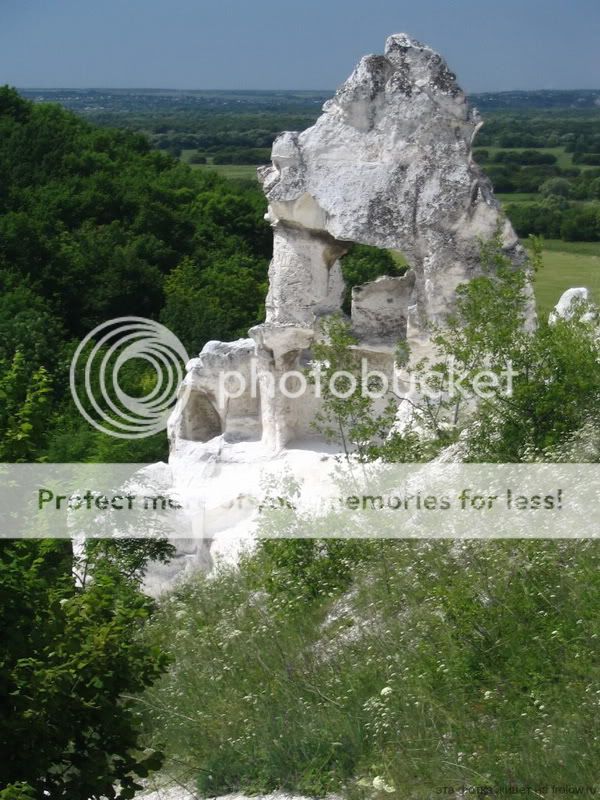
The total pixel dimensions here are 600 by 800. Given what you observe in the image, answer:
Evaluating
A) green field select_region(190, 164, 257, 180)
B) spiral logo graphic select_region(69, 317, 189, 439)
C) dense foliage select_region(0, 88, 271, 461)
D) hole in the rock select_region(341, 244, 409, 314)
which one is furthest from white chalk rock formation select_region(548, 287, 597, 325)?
green field select_region(190, 164, 257, 180)

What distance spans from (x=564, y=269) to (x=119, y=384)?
11.4m

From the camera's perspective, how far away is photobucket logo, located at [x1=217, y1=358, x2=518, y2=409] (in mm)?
14375

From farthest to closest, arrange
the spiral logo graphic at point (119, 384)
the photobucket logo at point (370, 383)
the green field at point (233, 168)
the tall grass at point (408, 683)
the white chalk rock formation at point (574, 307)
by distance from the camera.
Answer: the green field at point (233, 168)
the spiral logo graphic at point (119, 384)
the white chalk rock formation at point (574, 307)
the photobucket logo at point (370, 383)
the tall grass at point (408, 683)

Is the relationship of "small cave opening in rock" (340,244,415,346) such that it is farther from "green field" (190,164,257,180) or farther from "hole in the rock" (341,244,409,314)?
"green field" (190,164,257,180)

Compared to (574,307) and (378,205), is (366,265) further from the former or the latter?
(574,307)

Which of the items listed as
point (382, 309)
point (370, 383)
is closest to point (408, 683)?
point (370, 383)

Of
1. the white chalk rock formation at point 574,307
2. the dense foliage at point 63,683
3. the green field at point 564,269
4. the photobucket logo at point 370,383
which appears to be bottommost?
the dense foliage at point 63,683

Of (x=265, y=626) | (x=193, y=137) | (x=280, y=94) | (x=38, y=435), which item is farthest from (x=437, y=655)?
(x=280, y=94)

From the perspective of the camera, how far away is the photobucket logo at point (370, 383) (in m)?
14.4

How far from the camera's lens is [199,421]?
61.8 ft

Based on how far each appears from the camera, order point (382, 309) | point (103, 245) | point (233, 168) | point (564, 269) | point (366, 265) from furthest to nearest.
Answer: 1. point (233, 168)
2. point (103, 245)
3. point (366, 265)
4. point (564, 269)
5. point (382, 309)

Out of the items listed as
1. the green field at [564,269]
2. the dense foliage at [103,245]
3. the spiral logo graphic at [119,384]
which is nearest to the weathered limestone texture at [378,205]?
the spiral logo graphic at [119,384]

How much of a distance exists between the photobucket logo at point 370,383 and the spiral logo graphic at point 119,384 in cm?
338

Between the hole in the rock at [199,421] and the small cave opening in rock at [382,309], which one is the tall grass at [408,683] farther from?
the hole in the rock at [199,421]
